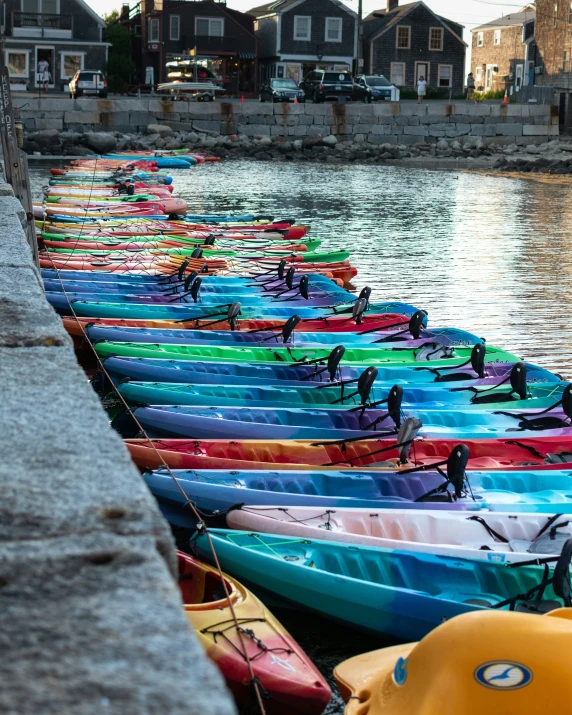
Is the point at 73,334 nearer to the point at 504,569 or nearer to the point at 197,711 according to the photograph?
the point at 504,569

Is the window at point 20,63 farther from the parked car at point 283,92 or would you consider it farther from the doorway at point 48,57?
the parked car at point 283,92

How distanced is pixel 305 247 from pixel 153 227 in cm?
301

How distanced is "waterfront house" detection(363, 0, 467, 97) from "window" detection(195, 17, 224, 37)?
35.0ft

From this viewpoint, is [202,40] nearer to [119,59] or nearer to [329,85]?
[119,59]

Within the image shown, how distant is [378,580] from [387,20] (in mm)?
67215

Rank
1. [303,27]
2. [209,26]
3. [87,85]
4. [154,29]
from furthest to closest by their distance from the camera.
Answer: [303,27], [209,26], [154,29], [87,85]

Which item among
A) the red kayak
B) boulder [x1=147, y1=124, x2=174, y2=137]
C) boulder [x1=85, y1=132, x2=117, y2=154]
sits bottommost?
the red kayak

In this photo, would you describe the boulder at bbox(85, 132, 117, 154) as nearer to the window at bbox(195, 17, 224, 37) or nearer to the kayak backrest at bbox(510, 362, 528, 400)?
the window at bbox(195, 17, 224, 37)

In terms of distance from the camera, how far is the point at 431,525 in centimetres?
624

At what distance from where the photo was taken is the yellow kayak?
3.78 metres

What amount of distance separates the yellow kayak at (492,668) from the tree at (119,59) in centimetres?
Result: 5881

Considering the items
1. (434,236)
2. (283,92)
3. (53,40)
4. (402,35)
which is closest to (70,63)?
(53,40)

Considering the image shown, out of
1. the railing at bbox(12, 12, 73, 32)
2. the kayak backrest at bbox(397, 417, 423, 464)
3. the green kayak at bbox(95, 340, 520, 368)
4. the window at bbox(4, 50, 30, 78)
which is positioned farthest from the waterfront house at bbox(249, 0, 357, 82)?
the kayak backrest at bbox(397, 417, 423, 464)

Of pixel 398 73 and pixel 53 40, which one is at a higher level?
pixel 53 40
